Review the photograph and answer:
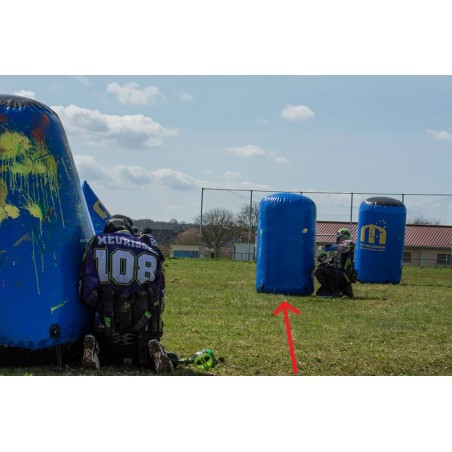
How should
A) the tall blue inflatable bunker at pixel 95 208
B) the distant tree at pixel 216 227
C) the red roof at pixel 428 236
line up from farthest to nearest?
the red roof at pixel 428 236
the distant tree at pixel 216 227
the tall blue inflatable bunker at pixel 95 208

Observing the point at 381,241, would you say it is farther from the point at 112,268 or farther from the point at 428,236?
the point at 428,236

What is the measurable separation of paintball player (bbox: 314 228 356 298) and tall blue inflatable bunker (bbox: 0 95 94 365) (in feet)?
28.8

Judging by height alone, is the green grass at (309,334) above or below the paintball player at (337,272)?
below

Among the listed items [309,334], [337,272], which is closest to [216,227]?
[337,272]

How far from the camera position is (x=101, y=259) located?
554 centimetres

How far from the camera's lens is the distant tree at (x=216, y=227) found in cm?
3247

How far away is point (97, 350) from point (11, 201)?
143 cm

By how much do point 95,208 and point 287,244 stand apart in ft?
20.0

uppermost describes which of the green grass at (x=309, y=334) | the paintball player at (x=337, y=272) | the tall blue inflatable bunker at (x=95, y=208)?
the tall blue inflatable bunker at (x=95, y=208)

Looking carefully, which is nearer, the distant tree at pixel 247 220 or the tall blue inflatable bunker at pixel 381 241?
the tall blue inflatable bunker at pixel 381 241

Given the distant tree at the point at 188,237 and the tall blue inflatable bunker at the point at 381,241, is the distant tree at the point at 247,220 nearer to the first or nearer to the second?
the distant tree at the point at 188,237

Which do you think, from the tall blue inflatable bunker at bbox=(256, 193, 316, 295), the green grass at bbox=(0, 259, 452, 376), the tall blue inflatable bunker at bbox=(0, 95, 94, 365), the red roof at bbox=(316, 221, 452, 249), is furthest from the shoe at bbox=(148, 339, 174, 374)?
the red roof at bbox=(316, 221, 452, 249)

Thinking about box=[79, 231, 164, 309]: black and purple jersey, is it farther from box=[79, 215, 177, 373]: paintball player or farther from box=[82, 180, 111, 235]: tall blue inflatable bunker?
box=[82, 180, 111, 235]: tall blue inflatable bunker

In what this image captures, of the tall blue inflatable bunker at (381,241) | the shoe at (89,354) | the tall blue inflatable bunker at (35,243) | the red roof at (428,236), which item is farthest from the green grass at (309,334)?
the red roof at (428,236)
